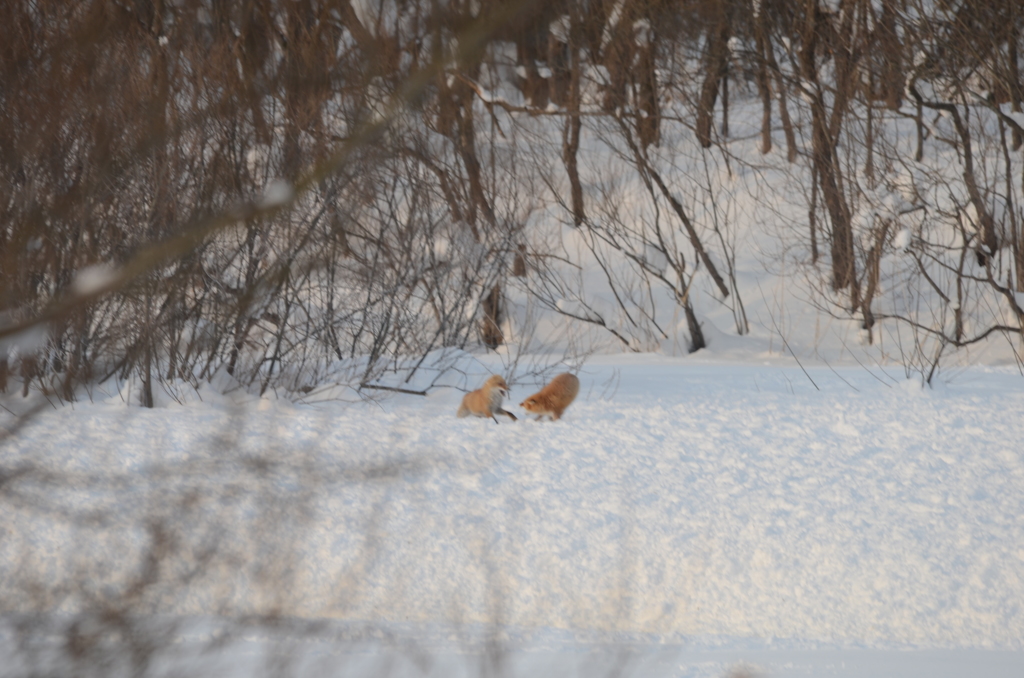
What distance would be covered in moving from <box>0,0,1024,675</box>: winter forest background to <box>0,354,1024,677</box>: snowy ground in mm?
356

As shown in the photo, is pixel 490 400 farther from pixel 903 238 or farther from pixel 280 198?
pixel 903 238

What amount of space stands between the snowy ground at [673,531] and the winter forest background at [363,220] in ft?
1.17

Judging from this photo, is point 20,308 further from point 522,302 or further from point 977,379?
point 522,302

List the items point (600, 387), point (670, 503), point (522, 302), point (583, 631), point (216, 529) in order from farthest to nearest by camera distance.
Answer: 1. point (522, 302)
2. point (600, 387)
3. point (670, 503)
4. point (583, 631)
5. point (216, 529)

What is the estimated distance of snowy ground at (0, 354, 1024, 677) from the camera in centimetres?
294

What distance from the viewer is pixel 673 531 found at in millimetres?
3982

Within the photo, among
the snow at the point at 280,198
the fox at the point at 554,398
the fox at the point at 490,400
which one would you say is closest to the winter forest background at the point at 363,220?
the snow at the point at 280,198

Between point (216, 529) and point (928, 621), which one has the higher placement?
point (216, 529)

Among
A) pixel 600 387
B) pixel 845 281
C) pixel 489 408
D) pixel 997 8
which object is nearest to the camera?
pixel 489 408

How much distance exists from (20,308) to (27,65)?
38 centimetres

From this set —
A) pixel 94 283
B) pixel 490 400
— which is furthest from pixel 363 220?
pixel 94 283

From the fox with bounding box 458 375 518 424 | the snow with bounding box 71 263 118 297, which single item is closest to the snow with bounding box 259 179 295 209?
the snow with bounding box 71 263 118 297

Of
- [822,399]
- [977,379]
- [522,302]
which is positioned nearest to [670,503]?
[822,399]

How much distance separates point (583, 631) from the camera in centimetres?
275
